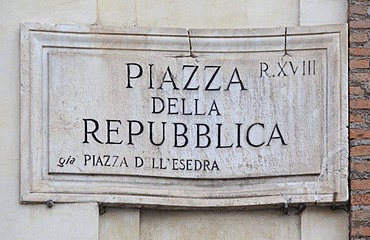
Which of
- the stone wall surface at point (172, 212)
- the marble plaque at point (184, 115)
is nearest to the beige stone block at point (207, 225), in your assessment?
the stone wall surface at point (172, 212)

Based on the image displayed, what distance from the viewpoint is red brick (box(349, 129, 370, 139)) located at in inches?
261

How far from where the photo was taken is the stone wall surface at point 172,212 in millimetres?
6613

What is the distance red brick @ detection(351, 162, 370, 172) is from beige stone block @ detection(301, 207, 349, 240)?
0.27 meters

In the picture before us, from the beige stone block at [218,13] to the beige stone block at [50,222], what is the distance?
1154mm

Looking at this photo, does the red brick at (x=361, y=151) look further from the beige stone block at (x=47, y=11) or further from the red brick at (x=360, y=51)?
the beige stone block at (x=47, y=11)

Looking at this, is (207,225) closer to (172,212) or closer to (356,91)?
(172,212)

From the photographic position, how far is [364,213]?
21.6 feet

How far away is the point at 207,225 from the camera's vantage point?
6809 millimetres

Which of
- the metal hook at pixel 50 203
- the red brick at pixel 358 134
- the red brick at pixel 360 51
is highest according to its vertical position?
the red brick at pixel 360 51

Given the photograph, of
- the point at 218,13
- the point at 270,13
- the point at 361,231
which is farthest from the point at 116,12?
the point at 361,231

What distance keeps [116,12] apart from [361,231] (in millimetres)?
1878

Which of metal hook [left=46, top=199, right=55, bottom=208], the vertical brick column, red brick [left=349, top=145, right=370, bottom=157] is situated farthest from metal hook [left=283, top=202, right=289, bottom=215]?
metal hook [left=46, top=199, right=55, bottom=208]

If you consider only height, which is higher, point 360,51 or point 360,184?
point 360,51

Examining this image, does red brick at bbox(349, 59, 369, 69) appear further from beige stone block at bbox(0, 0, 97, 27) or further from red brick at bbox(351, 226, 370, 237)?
beige stone block at bbox(0, 0, 97, 27)
